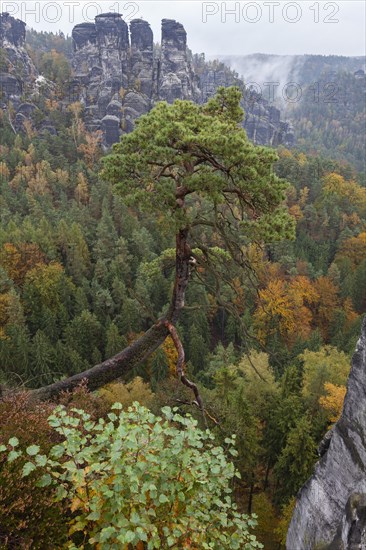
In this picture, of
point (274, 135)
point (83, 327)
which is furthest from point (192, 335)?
point (274, 135)

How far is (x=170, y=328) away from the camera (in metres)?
9.63

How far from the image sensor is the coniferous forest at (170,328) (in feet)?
15.2

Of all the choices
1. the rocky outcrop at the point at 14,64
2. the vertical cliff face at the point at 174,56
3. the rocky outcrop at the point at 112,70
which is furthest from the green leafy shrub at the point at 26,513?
the vertical cliff face at the point at 174,56

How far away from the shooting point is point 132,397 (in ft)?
93.4

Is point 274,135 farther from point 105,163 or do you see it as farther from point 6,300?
point 105,163

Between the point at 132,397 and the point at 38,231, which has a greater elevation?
the point at 38,231

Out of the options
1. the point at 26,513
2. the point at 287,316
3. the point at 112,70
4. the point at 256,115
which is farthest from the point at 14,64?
the point at 26,513

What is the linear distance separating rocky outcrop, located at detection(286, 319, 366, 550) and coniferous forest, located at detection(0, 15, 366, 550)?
286 cm

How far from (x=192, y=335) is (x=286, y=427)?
58.8 feet

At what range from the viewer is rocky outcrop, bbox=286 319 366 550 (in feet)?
32.2

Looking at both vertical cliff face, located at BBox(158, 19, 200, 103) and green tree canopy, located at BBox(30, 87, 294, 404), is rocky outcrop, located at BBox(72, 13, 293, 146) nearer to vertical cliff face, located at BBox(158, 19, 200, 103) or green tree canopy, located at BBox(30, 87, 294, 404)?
vertical cliff face, located at BBox(158, 19, 200, 103)

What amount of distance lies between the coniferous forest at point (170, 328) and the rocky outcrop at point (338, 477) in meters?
2.86

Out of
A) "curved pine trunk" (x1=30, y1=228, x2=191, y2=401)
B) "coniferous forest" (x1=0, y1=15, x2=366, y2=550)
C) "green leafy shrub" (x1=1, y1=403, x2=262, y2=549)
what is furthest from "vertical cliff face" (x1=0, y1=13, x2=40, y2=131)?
"green leafy shrub" (x1=1, y1=403, x2=262, y2=549)

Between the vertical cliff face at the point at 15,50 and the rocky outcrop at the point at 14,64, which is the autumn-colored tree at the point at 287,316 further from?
the vertical cliff face at the point at 15,50
